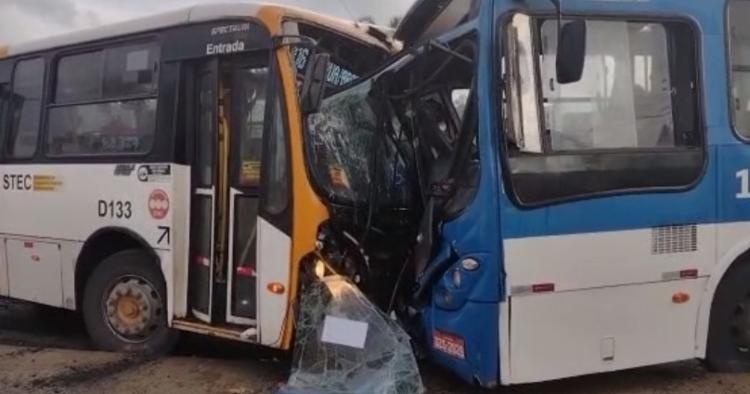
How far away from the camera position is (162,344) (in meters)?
6.57

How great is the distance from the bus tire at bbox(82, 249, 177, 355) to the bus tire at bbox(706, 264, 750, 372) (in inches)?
157

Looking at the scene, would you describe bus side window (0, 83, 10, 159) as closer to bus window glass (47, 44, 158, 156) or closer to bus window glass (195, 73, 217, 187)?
bus window glass (47, 44, 158, 156)

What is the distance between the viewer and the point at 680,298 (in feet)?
17.7

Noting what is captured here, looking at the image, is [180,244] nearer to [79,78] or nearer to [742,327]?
[79,78]

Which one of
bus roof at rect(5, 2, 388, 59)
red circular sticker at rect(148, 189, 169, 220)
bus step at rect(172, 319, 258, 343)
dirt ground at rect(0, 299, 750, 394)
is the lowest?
dirt ground at rect(0, 299, 750, 394)

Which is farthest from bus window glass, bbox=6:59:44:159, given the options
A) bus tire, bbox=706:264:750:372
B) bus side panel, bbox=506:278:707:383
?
bus tire, bbox=706:264:750:372

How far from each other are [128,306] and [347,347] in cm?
239

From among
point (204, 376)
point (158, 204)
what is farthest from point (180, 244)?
point (204, 376)

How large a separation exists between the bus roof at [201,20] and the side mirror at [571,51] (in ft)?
6.66

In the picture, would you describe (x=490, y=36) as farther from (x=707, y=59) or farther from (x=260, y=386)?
(x=260, y=386)

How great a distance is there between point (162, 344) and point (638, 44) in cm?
419

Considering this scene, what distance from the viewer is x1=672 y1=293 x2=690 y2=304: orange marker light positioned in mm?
5367

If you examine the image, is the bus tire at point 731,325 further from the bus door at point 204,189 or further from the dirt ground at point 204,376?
the bus door at point 204,189

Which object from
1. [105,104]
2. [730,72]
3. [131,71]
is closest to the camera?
[730,72]
